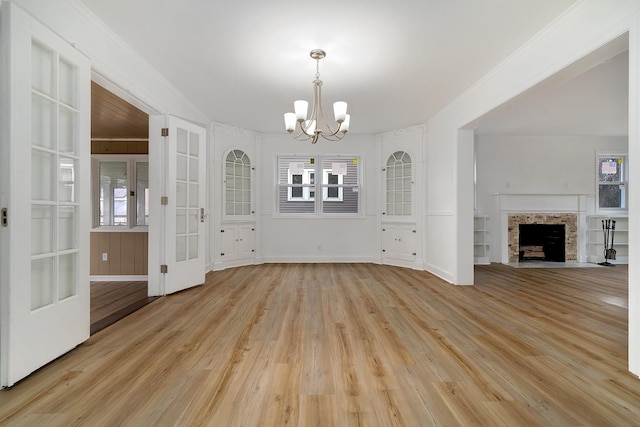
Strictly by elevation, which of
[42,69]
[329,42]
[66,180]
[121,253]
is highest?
[329,42]

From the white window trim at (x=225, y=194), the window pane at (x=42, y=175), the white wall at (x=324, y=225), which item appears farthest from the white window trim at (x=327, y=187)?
the window pane at (x=42, y=175)

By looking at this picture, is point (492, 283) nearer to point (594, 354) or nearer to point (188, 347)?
point (594, 354)

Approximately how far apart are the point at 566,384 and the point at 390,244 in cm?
428

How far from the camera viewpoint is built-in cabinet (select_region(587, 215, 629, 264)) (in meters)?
6.41

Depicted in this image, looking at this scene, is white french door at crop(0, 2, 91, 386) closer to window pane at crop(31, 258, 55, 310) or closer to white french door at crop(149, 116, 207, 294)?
window pane at crop(31, 258, 55, 310)

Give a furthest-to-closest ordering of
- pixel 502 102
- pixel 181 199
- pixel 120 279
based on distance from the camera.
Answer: pixel 120 279 < pixel 181 199 < pixel 502 102

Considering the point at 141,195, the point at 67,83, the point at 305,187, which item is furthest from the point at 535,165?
the point at 67,83

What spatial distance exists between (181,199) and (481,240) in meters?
5.71

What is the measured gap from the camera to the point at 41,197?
2.04 m

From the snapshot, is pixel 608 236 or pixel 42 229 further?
pixel 608 236

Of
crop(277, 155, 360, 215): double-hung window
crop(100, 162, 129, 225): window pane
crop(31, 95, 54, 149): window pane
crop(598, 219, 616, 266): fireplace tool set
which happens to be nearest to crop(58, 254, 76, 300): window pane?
crop(31, 95, 54, 149): window pane

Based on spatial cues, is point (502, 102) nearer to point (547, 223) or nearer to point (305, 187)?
point (305, 187)

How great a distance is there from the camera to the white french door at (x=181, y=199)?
3775 mm

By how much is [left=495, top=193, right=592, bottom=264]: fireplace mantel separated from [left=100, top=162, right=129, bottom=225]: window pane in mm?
7004
